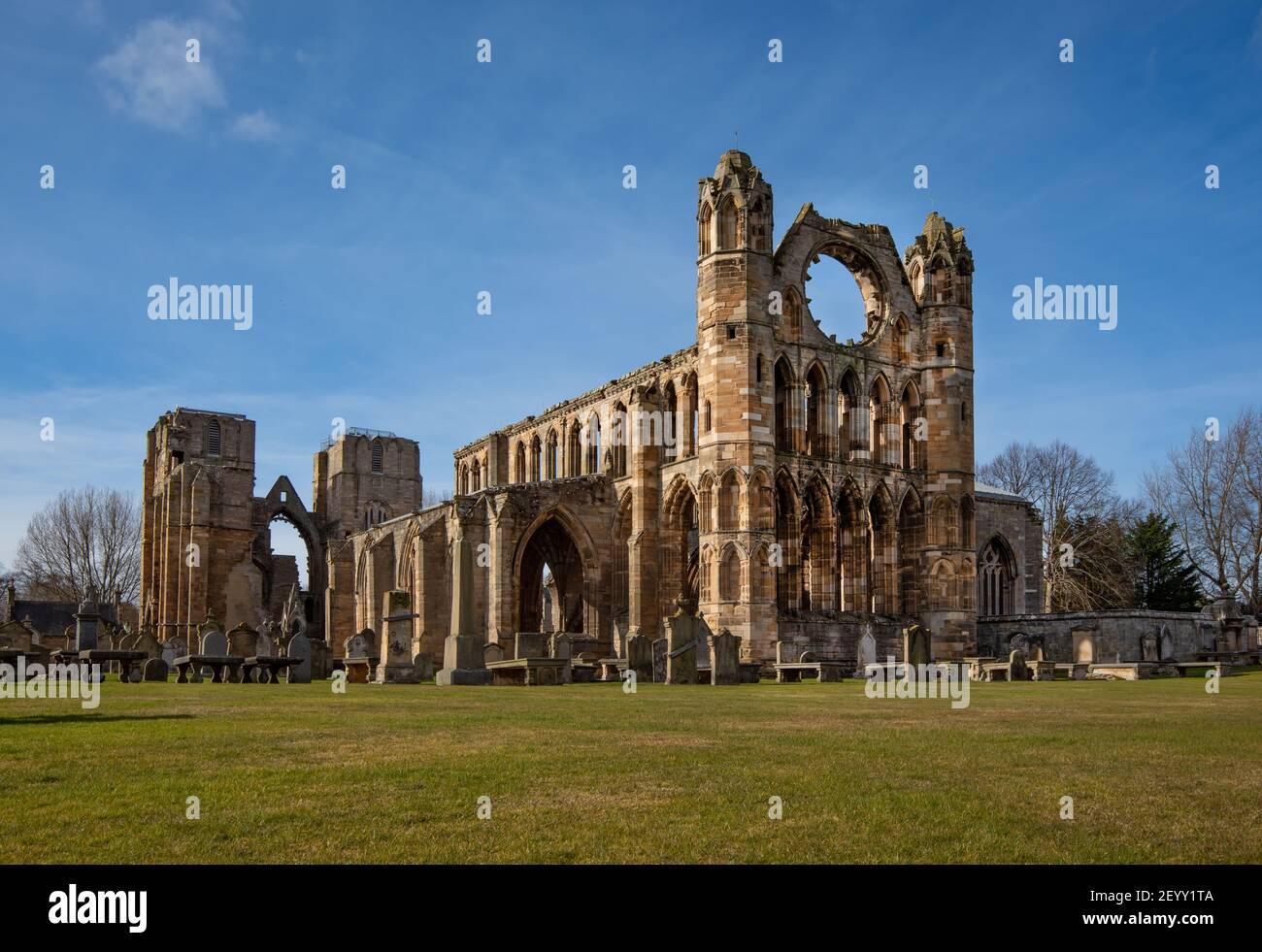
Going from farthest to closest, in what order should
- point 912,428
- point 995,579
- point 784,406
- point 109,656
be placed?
point 995,579 → point 912,428 → point 784,406 → point 109,656

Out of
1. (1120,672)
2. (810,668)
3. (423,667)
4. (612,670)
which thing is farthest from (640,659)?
(1120,672)

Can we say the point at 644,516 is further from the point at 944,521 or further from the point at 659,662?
the point at 659,662

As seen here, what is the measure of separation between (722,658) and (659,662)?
3502 millimetres

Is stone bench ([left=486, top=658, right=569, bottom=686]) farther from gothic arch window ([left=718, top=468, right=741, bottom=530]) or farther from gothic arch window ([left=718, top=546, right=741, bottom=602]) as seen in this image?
gothic arch window ([left=718, top=468, right=741, bottom=530])

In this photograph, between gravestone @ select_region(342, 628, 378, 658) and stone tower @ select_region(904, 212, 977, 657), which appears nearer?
gravestone @ select_region(342, 628, 378, 658)

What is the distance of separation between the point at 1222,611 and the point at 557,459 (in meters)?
27.1

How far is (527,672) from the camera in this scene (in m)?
27.6

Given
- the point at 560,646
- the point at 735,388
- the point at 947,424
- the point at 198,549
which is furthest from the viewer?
the point at 198,549

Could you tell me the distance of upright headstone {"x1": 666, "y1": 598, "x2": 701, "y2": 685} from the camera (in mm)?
28303

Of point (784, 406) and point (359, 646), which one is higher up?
point (784, 406)

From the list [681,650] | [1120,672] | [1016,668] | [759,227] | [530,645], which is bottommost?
[1120,672]

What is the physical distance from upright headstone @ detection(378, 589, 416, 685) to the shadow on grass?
42.9 feet

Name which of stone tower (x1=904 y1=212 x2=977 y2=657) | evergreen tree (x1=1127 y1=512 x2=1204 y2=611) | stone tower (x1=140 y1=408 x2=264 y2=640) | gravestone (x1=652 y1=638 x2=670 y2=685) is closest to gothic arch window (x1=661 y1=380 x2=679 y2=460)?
stone tower (x1=904 y1=212 x2=977 y2=657)
